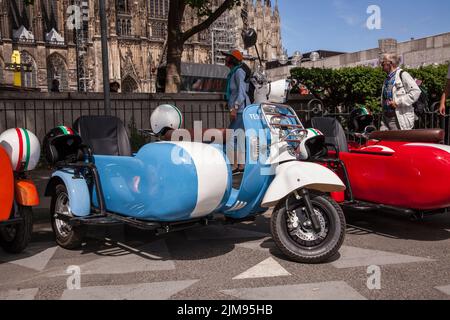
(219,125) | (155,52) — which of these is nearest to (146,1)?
(155,52)

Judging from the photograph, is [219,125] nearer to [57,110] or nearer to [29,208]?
[57,110]

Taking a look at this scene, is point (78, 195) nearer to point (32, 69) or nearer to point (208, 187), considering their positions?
point (208, 187)

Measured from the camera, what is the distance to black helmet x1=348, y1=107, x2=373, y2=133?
228 inches

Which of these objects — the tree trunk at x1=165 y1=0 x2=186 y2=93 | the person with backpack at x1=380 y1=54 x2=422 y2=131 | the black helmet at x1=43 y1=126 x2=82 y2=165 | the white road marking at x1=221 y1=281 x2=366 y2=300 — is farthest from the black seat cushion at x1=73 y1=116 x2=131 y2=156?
the tree trunk at x1=165 y1=0 x2=186 y2=93

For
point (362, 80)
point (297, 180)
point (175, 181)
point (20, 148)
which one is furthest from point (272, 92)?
point (362, 80)

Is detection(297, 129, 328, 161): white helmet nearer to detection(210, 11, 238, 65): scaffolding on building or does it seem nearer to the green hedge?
the green hedge

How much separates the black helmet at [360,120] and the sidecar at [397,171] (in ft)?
1.60

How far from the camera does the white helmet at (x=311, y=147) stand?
13.4ft

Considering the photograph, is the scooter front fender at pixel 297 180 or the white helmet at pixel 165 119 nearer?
the scooter front fender at pixel 297 180

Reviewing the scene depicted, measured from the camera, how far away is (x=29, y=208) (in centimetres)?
433

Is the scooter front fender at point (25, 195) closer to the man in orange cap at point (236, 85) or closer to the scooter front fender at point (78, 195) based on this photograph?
the scooter front fender at point (78, 195)

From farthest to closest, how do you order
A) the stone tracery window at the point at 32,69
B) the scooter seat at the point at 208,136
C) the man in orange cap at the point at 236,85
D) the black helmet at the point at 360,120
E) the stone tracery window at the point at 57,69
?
the stone tracery window at the point at 57,69 < the stone tracery window at the point at 32,69 < the man in orange cap at the point at 236,85 < the black helmet at the point at 360,120 < the scooter seat at the point at 208,136

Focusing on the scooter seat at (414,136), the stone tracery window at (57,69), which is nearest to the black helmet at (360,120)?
the scooter seat at (414,136)
